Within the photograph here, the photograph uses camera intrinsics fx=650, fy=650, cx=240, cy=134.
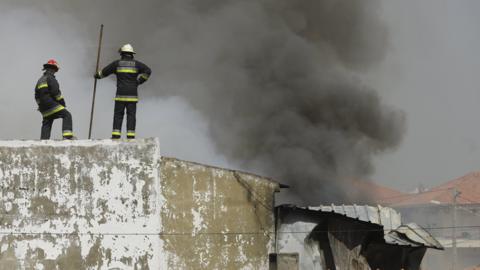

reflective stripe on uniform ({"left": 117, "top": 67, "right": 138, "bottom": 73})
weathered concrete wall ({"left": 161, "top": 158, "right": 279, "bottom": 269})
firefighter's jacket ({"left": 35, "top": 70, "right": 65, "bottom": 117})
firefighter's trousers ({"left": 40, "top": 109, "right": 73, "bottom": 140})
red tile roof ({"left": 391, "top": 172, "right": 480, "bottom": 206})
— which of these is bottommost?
weathered concrete wall ({"left": 161, "top": 158, "right": 279, "bottom": 269})

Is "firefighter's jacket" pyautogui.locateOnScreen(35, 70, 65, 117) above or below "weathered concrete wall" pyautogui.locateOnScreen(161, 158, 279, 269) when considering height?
above

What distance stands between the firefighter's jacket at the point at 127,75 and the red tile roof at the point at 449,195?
27406 millimetres

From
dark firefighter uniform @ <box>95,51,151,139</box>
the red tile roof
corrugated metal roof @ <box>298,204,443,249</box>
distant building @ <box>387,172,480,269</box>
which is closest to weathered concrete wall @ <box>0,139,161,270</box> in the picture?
dark firefighter uniform @ <box>95,51,151,139</box>

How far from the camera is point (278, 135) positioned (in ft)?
62.6

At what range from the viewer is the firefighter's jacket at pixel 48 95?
8.75m

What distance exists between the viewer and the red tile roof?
36.2m

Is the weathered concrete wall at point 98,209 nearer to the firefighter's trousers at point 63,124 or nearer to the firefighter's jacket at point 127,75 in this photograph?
the firefighter's trousers at point 63,124

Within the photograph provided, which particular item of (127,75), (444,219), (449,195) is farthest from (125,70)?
(449,195)

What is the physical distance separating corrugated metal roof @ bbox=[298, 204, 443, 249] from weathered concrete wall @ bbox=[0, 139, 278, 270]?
195cm

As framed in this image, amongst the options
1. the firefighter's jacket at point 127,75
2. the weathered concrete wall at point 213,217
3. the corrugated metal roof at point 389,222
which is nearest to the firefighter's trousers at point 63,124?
the firefighter's jacket at point 127,75

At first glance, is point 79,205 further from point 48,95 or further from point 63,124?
point 48,95

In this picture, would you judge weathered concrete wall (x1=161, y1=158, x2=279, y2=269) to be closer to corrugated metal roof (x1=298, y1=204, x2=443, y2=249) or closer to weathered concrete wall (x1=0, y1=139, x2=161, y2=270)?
weathered concrete wall (x1=0, y1=139, x2=161, y2=270)

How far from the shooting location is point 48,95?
346 inches

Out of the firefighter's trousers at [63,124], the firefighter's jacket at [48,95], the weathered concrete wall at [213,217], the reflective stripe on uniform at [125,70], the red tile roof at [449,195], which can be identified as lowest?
the weathered concrete wall at [213,217]
